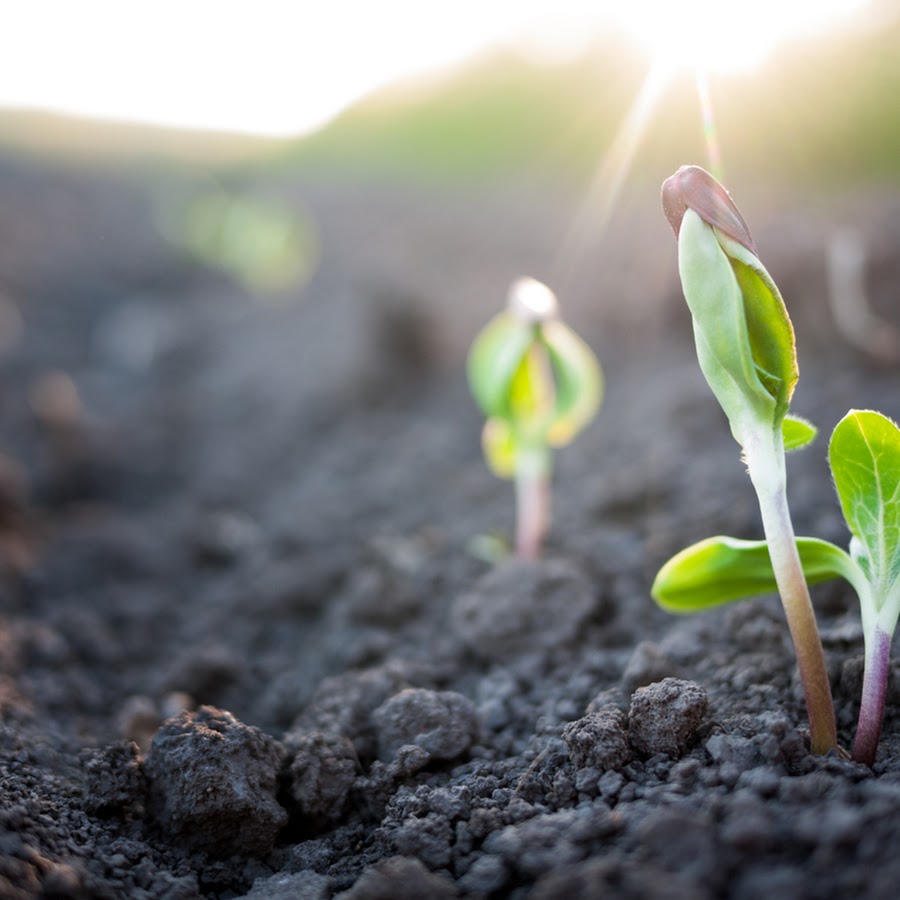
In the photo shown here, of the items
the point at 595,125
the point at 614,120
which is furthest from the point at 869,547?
the point at 595,125

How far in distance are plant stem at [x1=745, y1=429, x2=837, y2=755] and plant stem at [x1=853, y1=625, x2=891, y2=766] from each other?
40mm

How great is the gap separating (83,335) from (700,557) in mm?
6592

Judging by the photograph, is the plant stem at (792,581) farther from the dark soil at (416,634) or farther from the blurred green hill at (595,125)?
the blurred green hill at (595,125)

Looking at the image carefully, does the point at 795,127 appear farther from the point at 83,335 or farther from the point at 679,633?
the point at 83,335

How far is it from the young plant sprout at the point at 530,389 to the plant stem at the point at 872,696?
1.14 meters

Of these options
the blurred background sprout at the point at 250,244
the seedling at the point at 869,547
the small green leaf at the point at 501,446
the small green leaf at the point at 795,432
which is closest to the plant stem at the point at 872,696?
the seedling at the point at 869,547

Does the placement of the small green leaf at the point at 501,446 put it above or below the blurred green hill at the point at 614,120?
below

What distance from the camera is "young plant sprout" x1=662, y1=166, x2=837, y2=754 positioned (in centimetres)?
121

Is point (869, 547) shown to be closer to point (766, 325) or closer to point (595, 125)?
point (766, 325)

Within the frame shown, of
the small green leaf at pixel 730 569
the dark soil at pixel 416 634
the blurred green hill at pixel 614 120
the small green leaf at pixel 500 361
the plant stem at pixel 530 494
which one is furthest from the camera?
the blurred green hill at pixel 614 120

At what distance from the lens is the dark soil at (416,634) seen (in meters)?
1.20

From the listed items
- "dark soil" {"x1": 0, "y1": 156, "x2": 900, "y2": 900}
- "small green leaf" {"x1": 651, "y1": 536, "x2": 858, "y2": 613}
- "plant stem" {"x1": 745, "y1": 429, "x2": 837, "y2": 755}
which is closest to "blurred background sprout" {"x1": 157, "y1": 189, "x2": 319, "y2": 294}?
"dark soil" {"x1": 0, "y1": 156, "x2": 900, "y2": 900}

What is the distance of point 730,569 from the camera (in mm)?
1400

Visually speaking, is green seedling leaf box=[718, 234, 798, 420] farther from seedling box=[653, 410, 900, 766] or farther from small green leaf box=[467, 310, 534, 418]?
small green leaf box=[467, 310, 534, 418]
